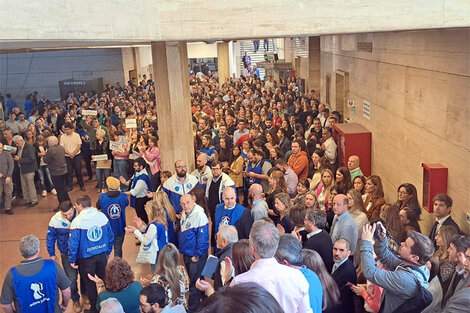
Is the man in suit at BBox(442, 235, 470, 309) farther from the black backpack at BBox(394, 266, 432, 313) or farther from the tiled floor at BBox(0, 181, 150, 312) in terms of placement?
the tiled floor at BBox(0, 181, 150, 312)

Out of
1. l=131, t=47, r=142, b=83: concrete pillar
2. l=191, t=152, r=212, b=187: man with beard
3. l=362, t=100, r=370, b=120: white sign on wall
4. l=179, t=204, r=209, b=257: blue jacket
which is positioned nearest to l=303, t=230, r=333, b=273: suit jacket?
l=179, t=204, r=209, b=257: blue jacket

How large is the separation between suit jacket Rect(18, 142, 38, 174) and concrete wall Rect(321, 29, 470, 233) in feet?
24.6

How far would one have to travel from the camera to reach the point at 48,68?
2616 centimetres

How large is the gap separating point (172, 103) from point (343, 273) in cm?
527

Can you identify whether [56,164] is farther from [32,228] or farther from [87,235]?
[87,235]

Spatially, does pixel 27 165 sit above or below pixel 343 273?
below

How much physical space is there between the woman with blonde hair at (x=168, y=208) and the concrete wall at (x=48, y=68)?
20963mm

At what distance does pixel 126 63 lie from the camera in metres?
27.9

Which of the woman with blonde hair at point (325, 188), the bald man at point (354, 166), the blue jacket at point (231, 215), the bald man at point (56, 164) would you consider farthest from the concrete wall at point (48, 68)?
the blue jacket at point (231, 215)

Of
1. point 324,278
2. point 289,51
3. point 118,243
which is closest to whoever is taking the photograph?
point 324,278

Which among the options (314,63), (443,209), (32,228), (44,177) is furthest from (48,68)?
(443,209)

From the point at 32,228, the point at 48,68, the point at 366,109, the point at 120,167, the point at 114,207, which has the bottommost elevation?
the point at 32,228

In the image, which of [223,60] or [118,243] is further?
[223,60]

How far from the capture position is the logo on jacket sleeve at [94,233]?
620 cm
